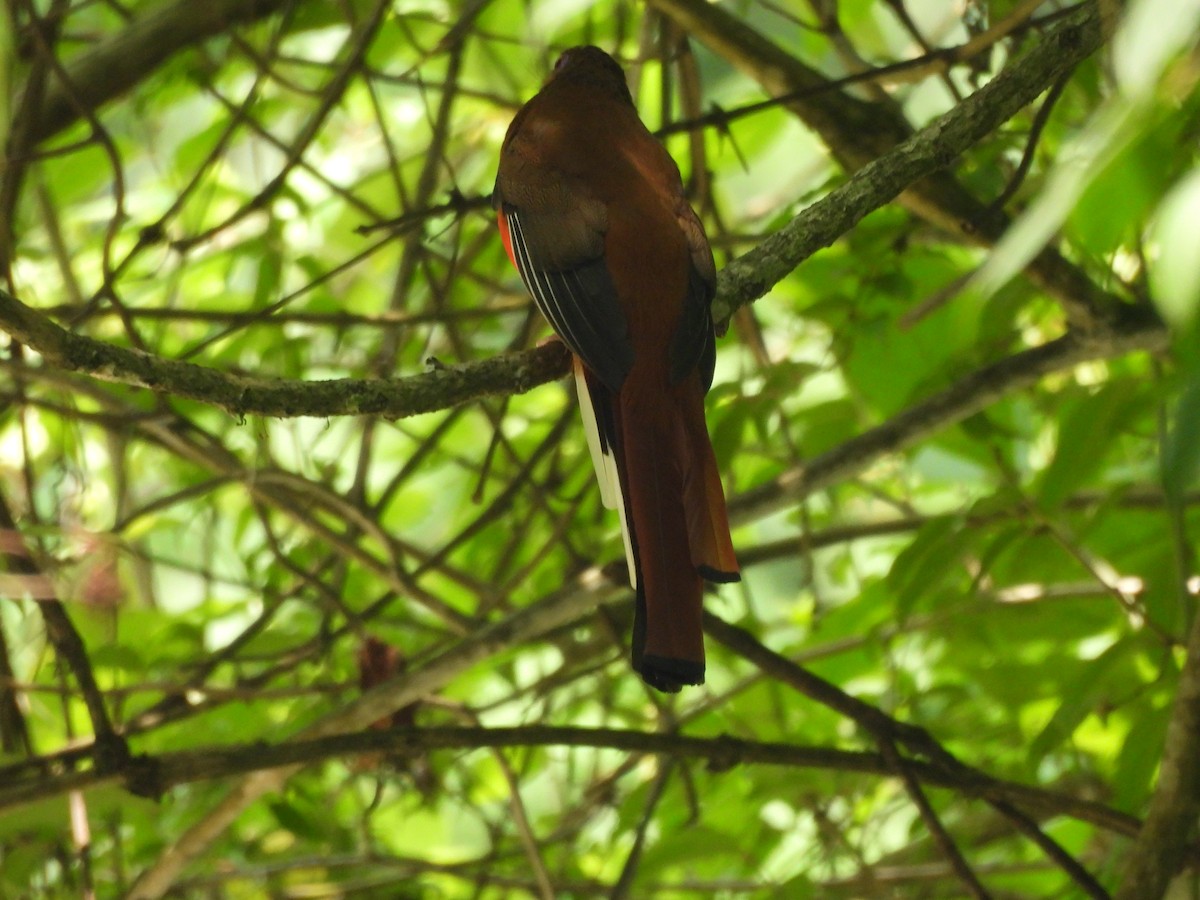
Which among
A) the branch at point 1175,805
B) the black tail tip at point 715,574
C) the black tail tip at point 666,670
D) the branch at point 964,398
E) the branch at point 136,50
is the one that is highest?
the branch at point 136,50

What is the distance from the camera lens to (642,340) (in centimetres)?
176

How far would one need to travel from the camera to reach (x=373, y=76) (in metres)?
2.35

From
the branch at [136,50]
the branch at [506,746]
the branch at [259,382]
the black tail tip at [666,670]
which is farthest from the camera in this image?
the branch at [136,50]

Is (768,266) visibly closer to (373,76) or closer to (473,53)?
(373,76)

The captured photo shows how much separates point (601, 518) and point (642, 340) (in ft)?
3.11

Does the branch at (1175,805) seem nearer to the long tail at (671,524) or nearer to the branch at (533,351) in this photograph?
the long tail at (671,524)

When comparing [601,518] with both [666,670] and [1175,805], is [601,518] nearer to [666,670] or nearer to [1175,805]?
[666,670]

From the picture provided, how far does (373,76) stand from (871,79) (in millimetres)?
915

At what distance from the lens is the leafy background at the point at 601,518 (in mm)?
1698

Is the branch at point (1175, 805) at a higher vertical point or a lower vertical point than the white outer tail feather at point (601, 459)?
lower

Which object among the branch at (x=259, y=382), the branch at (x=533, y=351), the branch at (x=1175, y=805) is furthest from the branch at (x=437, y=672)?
the branch at (x=1175, y=805)

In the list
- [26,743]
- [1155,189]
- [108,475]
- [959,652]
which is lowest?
[1155,189]

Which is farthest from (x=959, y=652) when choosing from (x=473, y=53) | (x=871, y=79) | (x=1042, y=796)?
(x=473, y=53)

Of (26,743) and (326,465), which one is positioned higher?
(326,465)
